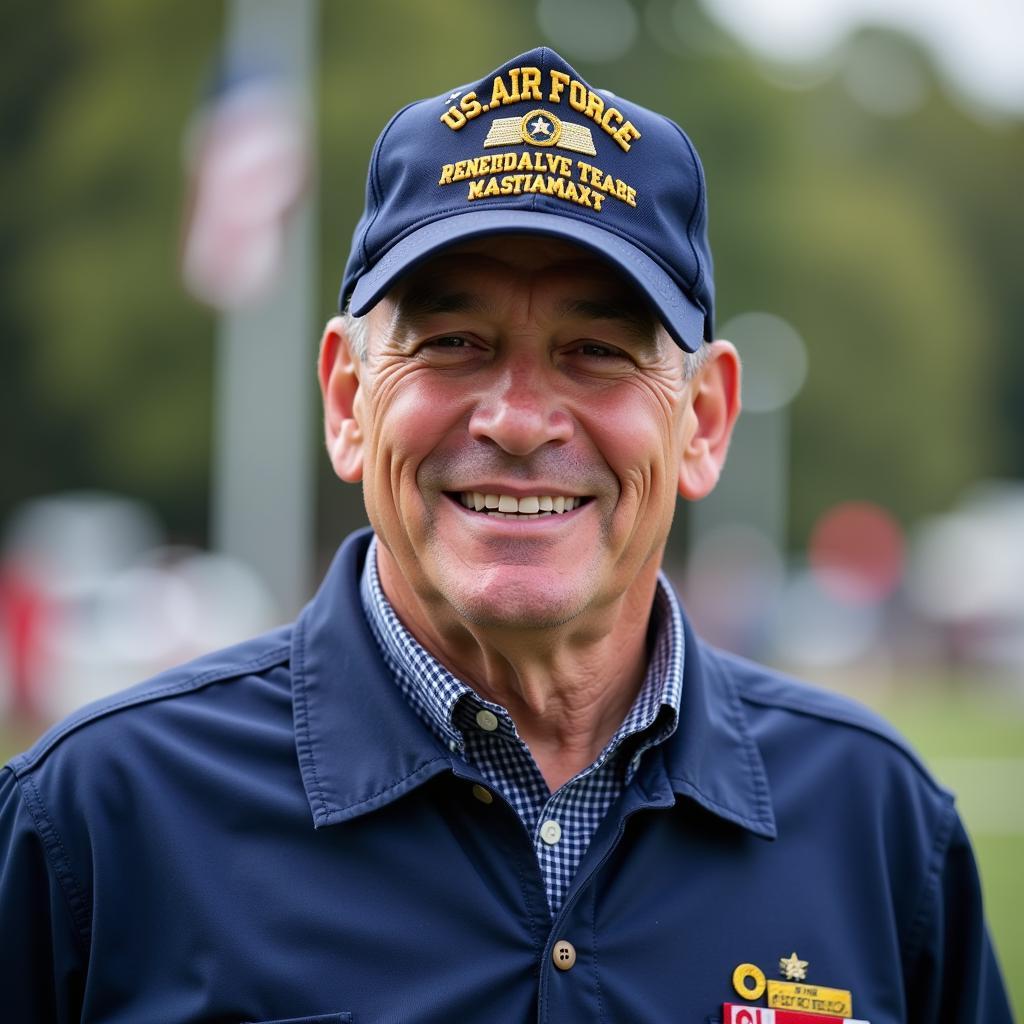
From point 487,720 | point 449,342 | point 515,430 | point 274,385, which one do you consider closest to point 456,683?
point 487,720

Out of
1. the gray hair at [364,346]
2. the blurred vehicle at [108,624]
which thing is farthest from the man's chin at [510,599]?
the blurred vehicle at [108,624]

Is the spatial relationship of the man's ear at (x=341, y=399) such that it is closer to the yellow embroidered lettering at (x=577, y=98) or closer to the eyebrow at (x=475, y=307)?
the eyebrow at (x=475, y=307)

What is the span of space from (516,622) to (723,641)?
29.3 meters

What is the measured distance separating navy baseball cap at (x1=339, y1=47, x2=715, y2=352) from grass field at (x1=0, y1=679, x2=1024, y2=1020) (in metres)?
3.84

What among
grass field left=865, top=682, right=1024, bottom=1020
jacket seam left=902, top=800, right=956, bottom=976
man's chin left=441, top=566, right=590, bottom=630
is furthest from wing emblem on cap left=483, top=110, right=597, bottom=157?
grass field left=865, top=682, right=1024, bottom=1020

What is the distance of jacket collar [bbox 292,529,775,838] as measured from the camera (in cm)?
281

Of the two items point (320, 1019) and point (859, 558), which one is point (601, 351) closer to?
point (320, 1019)

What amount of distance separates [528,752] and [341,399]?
0.80m

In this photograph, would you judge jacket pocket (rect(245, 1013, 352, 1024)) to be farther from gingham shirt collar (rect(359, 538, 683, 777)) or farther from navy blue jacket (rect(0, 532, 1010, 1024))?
gingham shirt collar (rect(359, 538, 683, 777))

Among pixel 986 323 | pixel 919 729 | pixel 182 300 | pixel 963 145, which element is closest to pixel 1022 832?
pixel 919 729

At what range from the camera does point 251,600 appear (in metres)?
24.2

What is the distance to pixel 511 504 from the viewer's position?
9.40 feet

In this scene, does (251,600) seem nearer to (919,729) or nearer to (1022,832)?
(919,729)

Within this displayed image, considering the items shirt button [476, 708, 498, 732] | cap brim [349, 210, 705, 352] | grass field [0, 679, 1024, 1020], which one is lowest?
grass field [0, 679, 1024, 1020]
